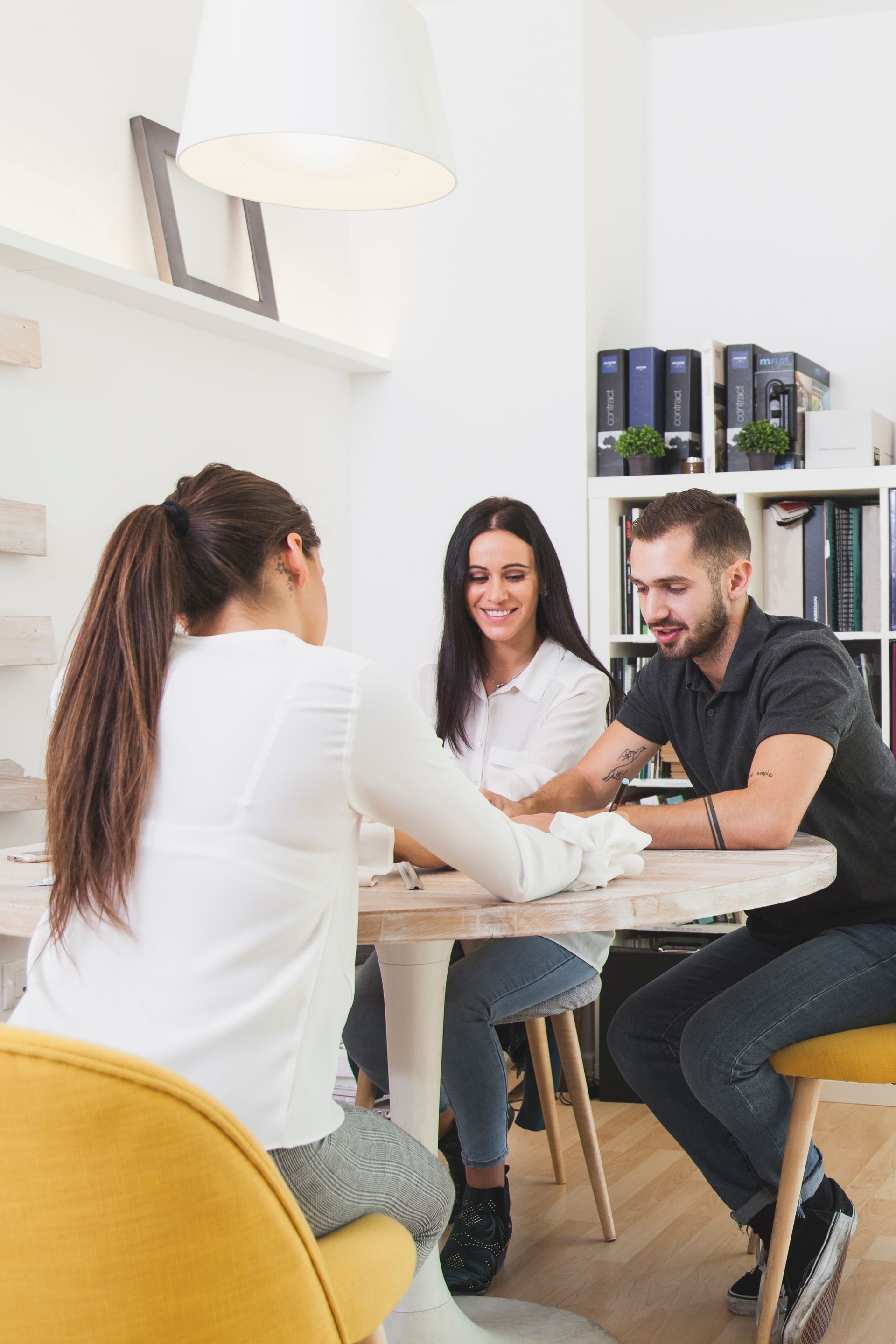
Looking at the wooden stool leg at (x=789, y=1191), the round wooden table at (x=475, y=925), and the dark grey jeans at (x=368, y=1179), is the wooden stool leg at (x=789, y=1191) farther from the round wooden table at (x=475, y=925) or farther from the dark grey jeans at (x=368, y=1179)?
the dark grey jeans at (x=368, y=1179)

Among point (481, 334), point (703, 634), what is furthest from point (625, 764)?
point (481, 334)

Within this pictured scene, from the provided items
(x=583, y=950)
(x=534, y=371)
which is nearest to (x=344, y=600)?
(x=534, y=371)

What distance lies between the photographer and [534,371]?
3506 millimetres

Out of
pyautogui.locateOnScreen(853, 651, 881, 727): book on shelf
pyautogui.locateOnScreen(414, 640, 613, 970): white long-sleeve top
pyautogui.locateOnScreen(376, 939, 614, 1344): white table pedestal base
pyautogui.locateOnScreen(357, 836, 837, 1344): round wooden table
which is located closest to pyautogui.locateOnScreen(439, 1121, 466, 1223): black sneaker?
pyautogui.locateOnScreen(357, 836, 837, 1344): round wooden table

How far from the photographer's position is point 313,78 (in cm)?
160

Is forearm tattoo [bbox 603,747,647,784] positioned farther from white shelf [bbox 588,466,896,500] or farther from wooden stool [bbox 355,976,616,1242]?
white shelf [bbox 588,466,896,500]

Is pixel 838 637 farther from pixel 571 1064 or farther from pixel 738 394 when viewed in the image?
pixel 571 1064

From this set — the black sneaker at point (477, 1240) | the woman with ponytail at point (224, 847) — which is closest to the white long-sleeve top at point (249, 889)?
the woman with ponytail at point (224, 847)

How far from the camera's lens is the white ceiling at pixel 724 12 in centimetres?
347

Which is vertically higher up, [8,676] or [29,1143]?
[8,676]

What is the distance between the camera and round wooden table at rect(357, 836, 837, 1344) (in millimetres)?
1399

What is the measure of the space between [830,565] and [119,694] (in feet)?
7.93

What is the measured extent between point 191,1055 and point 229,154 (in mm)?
1237

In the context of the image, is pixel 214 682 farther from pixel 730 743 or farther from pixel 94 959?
pixel 730 743
